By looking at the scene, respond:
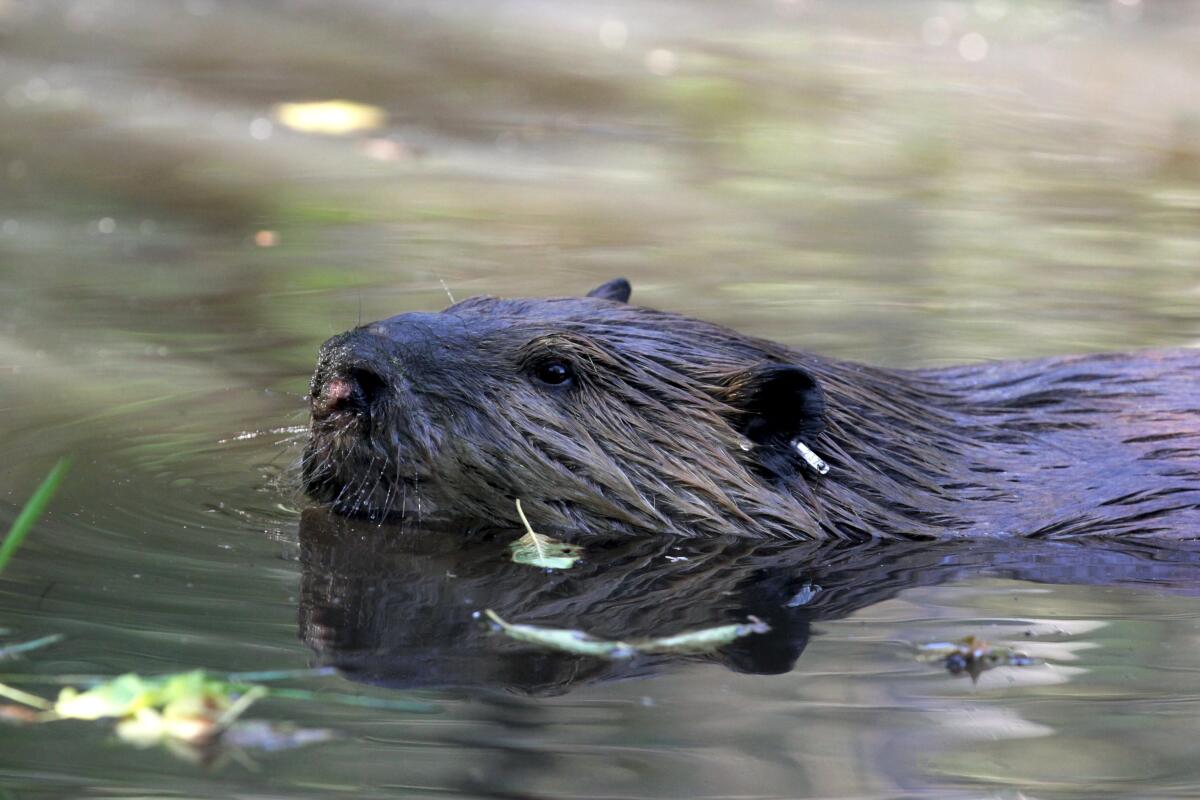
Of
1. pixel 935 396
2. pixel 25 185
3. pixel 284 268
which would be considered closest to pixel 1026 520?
pixel 935 396

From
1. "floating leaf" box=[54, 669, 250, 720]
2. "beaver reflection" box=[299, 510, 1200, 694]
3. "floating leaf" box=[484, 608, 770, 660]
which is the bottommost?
"beaver reflection" box=[299, 510, 1200, 694]

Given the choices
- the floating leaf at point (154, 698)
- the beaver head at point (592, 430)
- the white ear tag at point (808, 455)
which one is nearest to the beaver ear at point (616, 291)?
the beaver head at point (592, 430)

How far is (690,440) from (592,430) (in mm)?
291

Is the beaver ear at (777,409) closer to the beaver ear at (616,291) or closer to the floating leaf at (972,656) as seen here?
the beaver ear at (616,291)

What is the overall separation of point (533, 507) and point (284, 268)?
368 cm

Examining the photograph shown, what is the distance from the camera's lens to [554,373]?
5164mm

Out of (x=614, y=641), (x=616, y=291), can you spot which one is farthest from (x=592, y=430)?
(x=614, y=641)

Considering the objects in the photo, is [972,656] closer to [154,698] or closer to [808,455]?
[808,455]

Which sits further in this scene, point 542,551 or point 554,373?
point 554,373

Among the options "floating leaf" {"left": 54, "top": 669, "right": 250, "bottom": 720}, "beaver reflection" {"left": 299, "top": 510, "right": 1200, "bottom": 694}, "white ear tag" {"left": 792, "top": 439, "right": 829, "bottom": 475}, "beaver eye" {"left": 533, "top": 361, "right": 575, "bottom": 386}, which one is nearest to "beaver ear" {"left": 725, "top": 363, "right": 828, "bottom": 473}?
"white ear tag" {"left": 792, "top": 439, "right": 829, "bottom": 475}

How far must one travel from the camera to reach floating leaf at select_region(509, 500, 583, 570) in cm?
486

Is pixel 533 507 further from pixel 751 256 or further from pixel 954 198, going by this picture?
pixel 954 198

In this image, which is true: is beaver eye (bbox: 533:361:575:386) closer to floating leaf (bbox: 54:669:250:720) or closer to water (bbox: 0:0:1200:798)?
water (bbox: 0:0:1200:798)

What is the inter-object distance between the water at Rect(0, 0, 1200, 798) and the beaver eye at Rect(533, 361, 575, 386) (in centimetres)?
53
